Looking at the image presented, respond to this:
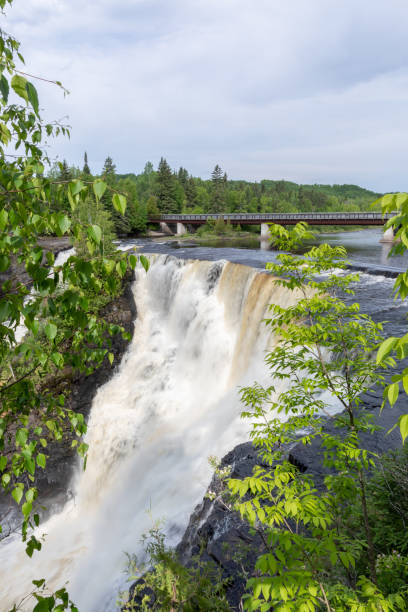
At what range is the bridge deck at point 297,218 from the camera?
34025mm

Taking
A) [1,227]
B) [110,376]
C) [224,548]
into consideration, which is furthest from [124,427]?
[1,227]

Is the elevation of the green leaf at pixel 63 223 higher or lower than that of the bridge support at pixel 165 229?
higher

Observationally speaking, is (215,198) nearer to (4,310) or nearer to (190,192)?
(190,192)

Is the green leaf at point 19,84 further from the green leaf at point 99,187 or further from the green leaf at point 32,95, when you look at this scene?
the green leaf at point 99,187

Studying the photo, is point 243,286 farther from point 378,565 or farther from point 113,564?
point 378,565

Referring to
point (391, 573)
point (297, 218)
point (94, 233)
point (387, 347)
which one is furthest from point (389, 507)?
point (297, 218)

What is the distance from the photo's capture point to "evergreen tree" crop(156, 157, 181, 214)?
202 feet

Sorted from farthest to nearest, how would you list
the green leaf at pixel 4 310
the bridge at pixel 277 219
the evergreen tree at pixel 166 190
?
the evergreen tree at pixel 166 190 → the bridge at pixel 277 219 → the green leaf at pixel 4 310

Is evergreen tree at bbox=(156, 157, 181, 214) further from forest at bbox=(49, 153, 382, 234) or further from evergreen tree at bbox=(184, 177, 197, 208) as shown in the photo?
evergreen tree at bbox=(184, 177, 197, 208)

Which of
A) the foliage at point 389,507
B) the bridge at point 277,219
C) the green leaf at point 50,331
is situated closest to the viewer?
the green leaf at point 50,331

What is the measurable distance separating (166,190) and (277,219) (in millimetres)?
28314

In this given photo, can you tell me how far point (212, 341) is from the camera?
48.7 feet

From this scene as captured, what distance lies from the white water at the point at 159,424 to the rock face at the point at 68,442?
1.28 feet

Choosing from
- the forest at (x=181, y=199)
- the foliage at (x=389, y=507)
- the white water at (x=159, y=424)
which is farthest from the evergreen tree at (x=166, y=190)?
the foliage at (x=389, y=507)
